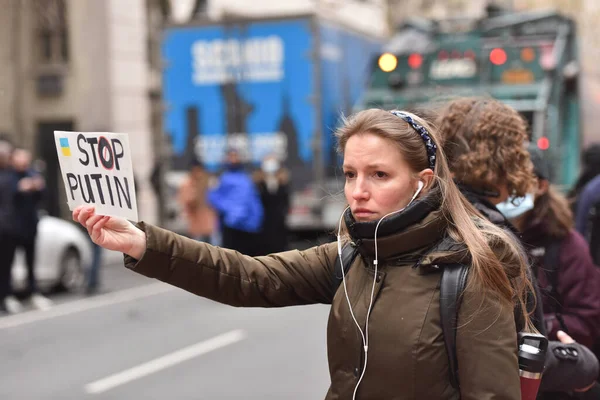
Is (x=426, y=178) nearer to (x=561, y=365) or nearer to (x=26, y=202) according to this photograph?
(x=561, y=365)

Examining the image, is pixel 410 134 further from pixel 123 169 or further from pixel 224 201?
pixel 224 201

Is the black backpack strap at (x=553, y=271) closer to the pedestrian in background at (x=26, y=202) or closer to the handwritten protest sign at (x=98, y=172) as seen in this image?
the handwritten protest sign at (x=98, y=172)

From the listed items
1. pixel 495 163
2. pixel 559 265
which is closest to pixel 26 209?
pixel 559 265

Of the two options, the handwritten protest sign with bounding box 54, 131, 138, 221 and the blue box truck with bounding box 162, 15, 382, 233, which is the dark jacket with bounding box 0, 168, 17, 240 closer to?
the blue box truck with bounding box 162, 15, 382, 233

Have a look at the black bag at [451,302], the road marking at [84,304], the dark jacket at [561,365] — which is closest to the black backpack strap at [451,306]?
Result: the black bag at [451,302]

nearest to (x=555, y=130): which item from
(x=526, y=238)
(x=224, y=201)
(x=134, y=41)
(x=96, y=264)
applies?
(x=224, y=201)

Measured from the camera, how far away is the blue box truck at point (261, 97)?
52.7 ft

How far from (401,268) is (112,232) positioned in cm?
75

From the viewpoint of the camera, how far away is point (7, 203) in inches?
467

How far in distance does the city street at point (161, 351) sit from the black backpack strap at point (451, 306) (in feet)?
15.5

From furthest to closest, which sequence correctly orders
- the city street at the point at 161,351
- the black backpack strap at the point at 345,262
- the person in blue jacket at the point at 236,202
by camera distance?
the person in blue jacket at the point at 236,202 → the city street at the point at 161,351 → the black backpack strap at the point at 345,262

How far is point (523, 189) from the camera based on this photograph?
132 inches

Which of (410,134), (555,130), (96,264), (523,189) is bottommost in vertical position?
(96,264)

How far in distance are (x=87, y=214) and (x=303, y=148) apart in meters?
13.6
